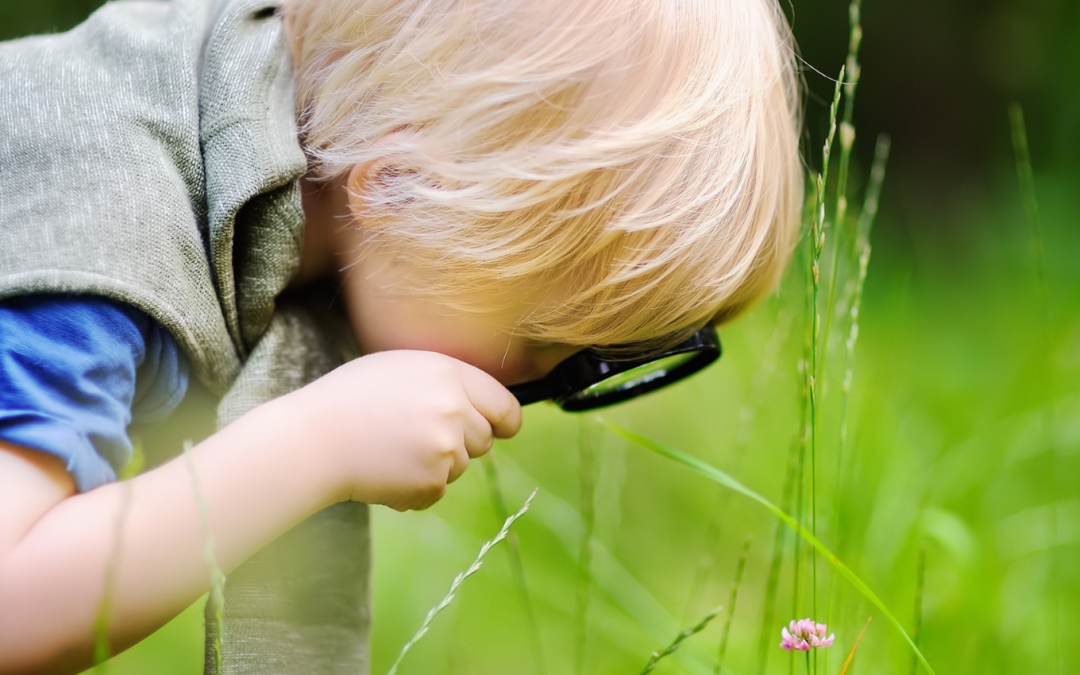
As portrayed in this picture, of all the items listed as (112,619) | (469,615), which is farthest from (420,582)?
(112,619)

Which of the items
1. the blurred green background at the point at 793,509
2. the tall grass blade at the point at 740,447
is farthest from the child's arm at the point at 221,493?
the tall grass blade at the point at 740,447

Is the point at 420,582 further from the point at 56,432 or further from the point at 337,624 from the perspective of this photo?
the point at 56,432

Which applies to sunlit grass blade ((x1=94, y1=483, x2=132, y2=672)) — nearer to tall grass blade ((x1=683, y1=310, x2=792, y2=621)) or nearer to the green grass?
the green grass

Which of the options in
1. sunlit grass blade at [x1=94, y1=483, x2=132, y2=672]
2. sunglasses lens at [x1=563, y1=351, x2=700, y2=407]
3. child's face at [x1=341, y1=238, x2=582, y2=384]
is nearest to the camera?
sunlit grass blade at [x1=94, y1=483, x2=132, y2=672]

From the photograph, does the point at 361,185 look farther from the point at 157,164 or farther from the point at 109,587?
the point at 109,587

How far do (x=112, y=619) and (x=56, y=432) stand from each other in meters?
0.15

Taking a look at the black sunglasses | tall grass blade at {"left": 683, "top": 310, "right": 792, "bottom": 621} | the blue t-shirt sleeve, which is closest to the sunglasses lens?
the black sunglasses

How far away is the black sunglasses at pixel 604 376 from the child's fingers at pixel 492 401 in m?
0.08

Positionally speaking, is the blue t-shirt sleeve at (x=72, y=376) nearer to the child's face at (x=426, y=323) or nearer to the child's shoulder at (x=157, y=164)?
the child's shoulder at (x=157, y=164)

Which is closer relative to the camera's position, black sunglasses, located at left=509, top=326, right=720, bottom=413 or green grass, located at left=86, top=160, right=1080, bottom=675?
black sunglasses, located at left=509, top=326, right=720, bottom=413

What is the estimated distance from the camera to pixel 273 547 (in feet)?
2.89

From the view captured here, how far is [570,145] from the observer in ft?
2.52

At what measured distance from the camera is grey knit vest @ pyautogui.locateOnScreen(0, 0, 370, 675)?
72 cm

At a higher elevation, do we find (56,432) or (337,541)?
(56,432)
